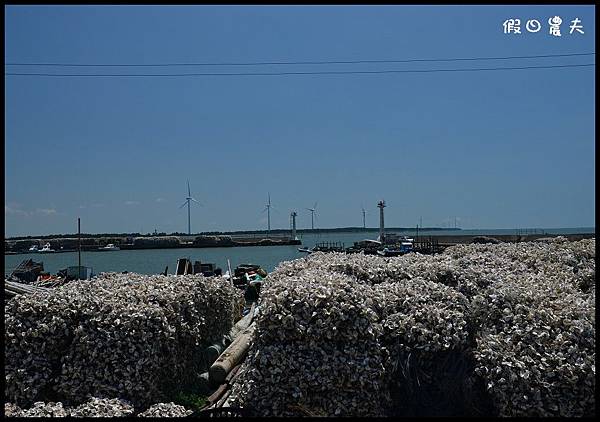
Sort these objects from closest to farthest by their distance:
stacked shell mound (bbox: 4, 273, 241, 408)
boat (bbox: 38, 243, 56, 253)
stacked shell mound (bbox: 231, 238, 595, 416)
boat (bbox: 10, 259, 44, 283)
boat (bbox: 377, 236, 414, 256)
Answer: stacked shell mound (bbox: 231, 238, 595, 416), stacked shell mound (bbox: 4, 273, 241, 408), boat (bbox: 10, 259, 44, 283), boat (bbox: 377, 236, 414, 256), boat (bbox: 38, 243, 56, 253)

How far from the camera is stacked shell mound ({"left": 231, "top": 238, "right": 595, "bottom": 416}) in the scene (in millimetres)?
6496

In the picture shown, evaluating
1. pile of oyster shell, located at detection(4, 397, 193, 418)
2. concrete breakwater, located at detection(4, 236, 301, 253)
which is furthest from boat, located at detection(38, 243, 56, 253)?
pile of oyster shell, located at detection(4, 397, 193, 418)

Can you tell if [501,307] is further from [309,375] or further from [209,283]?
[209,283]

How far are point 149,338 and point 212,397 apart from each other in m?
1.30

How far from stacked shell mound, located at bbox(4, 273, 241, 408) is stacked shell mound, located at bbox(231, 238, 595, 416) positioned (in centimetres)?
141

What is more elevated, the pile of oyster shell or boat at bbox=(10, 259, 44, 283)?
the pile of oyster shell

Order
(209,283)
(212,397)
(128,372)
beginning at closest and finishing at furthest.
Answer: (128,372)
(212,397)
(209,283)

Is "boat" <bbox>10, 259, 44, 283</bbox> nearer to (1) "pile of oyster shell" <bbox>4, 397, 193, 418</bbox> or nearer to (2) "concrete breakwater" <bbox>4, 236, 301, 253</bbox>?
(1) "pile of oyster shell" <bbox>4, 397, 193, 418</bbox>

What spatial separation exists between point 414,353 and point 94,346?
3.98 metres

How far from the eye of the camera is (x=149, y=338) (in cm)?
770

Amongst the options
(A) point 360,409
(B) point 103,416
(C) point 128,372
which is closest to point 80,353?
(C) point 128,372

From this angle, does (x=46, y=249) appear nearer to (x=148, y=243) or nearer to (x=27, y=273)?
(x=148, y=243)

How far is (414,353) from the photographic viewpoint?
7.04 meters

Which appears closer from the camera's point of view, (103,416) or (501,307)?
(103,416)
